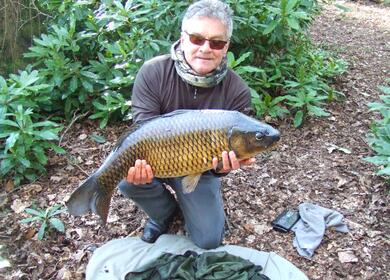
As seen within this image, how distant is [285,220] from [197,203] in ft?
2.58

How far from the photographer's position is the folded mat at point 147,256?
114 inches

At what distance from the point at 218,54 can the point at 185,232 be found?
142 centimetres

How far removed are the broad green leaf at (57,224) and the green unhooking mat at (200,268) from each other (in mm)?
697

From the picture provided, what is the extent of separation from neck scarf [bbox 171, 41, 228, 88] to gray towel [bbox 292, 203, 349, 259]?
133cm

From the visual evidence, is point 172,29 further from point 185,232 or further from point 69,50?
point 185,232

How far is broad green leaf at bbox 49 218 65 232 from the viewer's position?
3.19 meters

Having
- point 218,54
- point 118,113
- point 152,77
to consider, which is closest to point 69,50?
point 118,113

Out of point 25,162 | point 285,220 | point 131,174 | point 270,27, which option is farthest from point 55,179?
point 270,27

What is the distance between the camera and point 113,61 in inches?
169

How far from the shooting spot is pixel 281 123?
15.5ft

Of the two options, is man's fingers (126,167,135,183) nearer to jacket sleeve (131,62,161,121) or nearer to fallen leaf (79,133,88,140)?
jacket sleeve (131,62,161,121)

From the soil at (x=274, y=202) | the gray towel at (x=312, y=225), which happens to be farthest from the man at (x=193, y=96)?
the gray towel at (x=312, y=225)

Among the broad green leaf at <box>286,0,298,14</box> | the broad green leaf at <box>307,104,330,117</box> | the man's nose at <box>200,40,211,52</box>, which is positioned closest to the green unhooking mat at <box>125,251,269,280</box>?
the man's nose at <box>200,40,211,52</box>

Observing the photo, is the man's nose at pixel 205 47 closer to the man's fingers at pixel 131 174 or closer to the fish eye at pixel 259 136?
the fish eye at pixel 259 136
